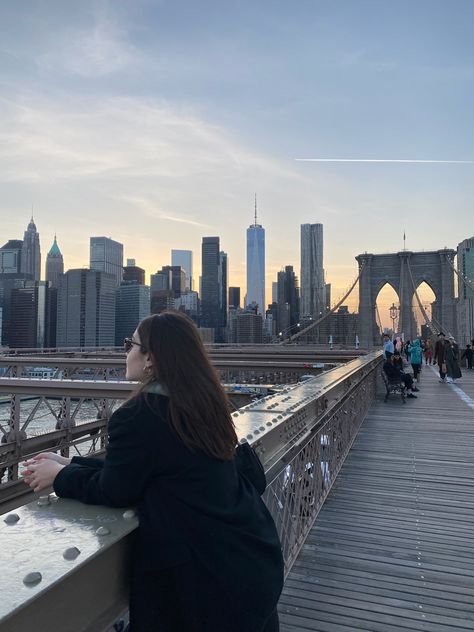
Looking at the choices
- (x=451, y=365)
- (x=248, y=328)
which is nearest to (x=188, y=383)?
(x=451, y=365)

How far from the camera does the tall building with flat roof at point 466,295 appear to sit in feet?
163

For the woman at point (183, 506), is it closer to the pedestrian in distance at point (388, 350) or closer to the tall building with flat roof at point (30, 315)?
the pedestrian in distance at point (388, 350)

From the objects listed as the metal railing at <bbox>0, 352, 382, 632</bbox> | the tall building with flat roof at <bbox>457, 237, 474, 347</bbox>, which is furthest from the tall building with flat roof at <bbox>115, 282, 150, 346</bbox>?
the metal railing at <bbox>0, 352, 382, 632</bbox>

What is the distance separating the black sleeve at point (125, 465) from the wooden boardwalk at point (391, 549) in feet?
6.03

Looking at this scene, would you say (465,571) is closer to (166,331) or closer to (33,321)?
(166,331)

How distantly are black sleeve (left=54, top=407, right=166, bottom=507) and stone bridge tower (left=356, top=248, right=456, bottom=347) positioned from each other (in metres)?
58.2

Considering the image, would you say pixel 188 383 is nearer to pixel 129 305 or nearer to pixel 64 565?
pixel 64 565

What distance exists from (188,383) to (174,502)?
0.36 m

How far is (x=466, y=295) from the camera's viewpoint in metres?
66.8

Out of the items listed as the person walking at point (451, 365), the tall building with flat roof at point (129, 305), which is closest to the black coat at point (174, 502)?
the person walking at point (451, 365)

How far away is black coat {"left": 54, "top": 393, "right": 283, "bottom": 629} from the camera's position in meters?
1.39

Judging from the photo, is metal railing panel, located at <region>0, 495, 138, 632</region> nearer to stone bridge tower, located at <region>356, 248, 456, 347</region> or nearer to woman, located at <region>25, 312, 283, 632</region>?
woman, located at <region>25, 312, 283, 632</region>

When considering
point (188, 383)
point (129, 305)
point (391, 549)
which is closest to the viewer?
point (188, 383)

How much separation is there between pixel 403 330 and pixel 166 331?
64.2 metres
